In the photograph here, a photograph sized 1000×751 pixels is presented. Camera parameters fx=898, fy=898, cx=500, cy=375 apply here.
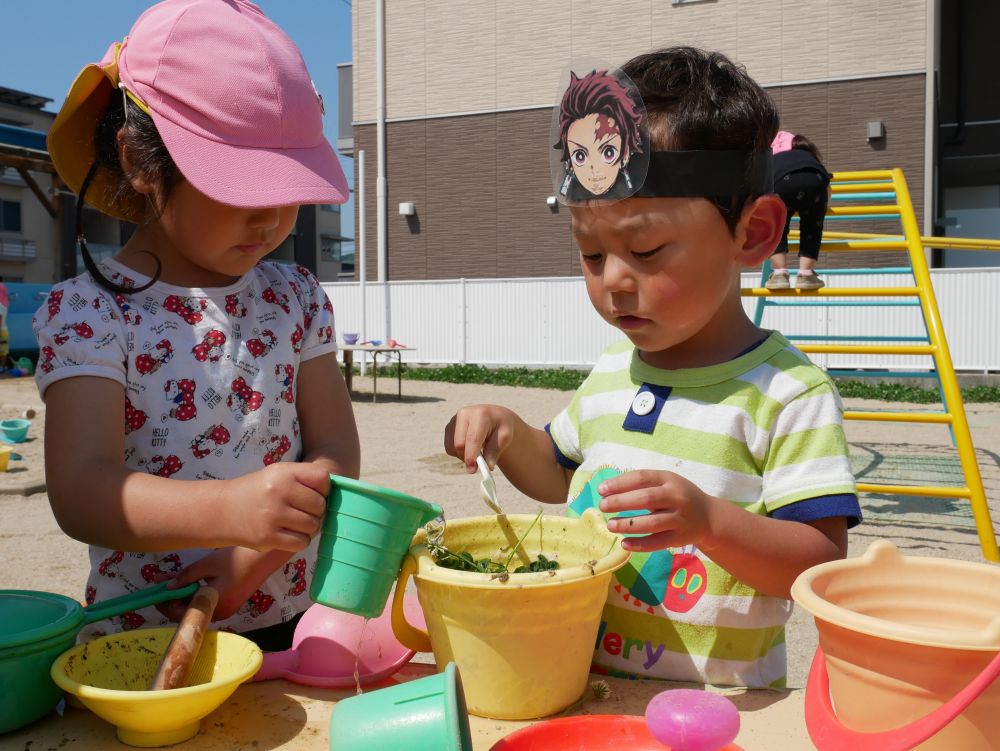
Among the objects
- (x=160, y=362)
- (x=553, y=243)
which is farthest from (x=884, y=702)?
(x=553, y=243)

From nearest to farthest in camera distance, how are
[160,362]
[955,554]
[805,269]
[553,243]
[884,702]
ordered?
[884,702]
[160,362]
[955,554]
[805,269]
[553,243]

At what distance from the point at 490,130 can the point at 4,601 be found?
18.1 metres

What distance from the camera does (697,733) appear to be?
0.80 m

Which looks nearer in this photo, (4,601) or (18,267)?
(4,601)

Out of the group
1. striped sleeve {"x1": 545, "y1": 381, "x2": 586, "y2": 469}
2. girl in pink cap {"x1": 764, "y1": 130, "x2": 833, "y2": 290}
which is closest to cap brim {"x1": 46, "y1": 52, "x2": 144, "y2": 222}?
striped sleeve {"x1": 545, "y1": 381, "x2": 586, "y2": 469}

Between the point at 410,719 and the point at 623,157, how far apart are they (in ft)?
2.86

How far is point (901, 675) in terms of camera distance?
2.47ft

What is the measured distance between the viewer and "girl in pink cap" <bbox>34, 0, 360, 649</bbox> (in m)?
1.36

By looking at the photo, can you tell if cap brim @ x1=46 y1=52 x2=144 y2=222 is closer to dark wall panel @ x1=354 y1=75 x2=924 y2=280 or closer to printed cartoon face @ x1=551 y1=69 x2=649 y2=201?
printed cartoon face @ x1=551 y1=69 x2=649 y2=201

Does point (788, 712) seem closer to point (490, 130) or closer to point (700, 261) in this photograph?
point (700, 261)

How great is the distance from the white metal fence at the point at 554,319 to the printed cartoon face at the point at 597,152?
41.1 ft

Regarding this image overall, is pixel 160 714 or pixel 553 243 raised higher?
pixel 553 243

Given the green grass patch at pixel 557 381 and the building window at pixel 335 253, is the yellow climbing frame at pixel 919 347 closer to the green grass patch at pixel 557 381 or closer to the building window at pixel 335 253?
the green grass patch at pixel 557 381

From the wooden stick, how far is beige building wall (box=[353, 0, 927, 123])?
14.3m
